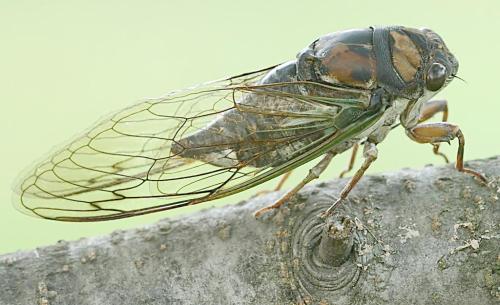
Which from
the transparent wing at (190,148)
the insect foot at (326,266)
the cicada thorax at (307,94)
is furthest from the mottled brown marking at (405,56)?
the insect foot at (326,266)

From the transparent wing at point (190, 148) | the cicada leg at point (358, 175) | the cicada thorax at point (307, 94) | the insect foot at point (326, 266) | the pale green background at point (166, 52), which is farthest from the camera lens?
the pale green background at point (166, 52)

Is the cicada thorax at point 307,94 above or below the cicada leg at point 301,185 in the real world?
above

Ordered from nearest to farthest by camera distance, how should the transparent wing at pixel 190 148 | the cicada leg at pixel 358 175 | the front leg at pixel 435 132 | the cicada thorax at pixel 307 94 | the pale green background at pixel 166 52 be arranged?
the cicada leg at pixel 358 175, the transparent wing at pixel 190 148, the cicada thorax at pixel 307 94, the front leg at pixel 435 132, the pale green background at pixel 166 52

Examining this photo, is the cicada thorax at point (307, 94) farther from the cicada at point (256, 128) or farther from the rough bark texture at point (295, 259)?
the rough bark texture at point (295, 259)

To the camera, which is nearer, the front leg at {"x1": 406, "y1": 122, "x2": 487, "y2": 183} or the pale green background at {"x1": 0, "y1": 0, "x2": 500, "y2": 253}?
the front leg at {"x1": 406, "y1": 122, "x2": 487, "y2": 183}

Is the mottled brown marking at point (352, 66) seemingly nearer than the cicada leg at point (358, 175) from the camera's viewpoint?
No

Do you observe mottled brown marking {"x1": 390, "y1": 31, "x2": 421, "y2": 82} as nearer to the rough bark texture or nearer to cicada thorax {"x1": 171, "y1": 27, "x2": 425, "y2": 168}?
cicada thorax {"x1": 171, "y1": 27, "x2": 425, "y2": 168}

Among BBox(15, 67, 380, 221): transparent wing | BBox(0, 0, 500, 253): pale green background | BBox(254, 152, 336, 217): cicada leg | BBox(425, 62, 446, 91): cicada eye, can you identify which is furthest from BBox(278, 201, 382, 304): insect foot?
BBox(0, 0, 500, 253): pale green background
